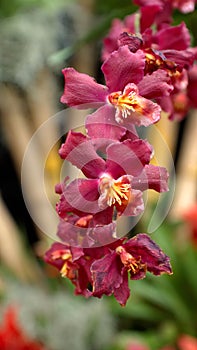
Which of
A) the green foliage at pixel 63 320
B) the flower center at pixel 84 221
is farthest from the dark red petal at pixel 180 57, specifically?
the green foliage at pixel 63 320

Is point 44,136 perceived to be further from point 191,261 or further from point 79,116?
point 191,261

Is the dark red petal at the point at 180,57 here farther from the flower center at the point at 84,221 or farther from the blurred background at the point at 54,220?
the blurred background at the point at 54,220

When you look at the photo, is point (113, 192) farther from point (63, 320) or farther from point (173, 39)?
point (63, 320)

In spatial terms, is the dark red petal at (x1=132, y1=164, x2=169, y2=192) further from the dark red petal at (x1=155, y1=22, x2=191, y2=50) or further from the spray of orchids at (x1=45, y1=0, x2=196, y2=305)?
the dark red petal at (x1=155, y1=22, x2=191, y2=50)

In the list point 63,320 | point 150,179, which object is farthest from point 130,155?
point 63,320

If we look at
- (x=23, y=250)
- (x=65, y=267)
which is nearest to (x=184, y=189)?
(x=23, y=250)

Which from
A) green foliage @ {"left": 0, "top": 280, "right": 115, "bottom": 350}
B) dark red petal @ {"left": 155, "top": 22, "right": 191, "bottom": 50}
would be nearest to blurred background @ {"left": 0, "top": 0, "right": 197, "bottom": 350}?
green foliage @ {"left": 0, "top": 280, "right": 115, "bottom": 350}
